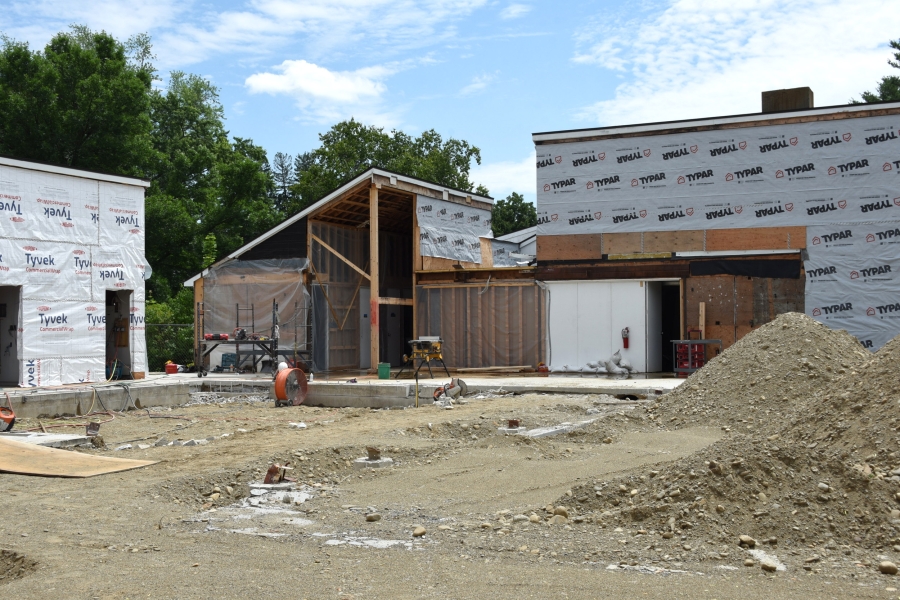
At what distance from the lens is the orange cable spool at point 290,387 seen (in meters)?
20.6

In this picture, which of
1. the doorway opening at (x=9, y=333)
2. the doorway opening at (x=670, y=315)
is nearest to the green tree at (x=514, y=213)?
the doorway opening at (x=670, y=315)

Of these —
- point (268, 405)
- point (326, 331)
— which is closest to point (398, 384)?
point (268, 405)

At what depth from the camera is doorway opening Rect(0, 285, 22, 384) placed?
69.6ft

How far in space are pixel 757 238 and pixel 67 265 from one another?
1749cm

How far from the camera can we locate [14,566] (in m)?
6.68

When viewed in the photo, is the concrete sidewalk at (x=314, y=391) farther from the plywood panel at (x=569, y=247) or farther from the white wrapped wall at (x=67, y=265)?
the plywood panel at (x=569, y=247)

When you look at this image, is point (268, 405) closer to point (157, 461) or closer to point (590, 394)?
point (590, 394)

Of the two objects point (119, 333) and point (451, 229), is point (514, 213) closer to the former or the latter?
point (451, 229)

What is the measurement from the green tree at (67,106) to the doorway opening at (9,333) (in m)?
18.2

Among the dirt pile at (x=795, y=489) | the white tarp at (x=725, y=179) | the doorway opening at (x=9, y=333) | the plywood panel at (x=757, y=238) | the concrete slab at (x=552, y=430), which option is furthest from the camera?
the plywood panel at (x=757, y=238)

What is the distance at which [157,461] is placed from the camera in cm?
1183

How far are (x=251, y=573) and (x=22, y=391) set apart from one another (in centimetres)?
1501

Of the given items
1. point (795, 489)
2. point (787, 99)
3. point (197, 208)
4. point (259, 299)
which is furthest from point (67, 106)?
point (795, 489)

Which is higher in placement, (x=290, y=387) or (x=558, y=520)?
(x=290, y=387)
